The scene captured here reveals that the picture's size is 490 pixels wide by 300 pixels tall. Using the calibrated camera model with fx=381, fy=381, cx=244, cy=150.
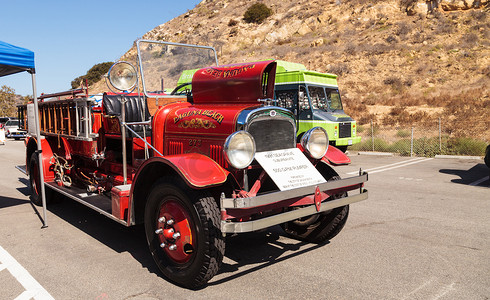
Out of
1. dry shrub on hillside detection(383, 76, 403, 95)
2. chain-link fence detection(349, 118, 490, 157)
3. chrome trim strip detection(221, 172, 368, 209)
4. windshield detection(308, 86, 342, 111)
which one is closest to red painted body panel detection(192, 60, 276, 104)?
chrome trim strip detection(221, 172, 368, 209)

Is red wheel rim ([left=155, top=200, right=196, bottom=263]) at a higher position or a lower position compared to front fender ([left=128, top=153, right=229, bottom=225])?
lower

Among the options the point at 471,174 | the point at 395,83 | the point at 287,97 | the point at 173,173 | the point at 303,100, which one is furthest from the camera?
the point at 395,83

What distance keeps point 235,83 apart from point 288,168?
43.0 inches

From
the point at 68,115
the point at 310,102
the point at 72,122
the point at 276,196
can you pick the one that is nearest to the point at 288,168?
the point at 276,196

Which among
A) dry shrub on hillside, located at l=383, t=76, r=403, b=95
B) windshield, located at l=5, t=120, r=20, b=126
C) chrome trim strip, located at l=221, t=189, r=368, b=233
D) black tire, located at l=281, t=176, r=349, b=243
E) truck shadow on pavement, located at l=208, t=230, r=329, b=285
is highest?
dry shrub on hillside, located at l=383, t=76, r=403, b=95

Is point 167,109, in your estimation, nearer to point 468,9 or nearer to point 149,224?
point 149,224

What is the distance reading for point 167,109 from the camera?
14.7ft

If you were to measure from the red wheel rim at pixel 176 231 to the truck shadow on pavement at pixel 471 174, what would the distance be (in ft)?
26.1

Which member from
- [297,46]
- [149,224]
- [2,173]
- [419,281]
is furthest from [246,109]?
[297,46]

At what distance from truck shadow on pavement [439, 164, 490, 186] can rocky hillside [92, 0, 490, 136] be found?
28.1 ft

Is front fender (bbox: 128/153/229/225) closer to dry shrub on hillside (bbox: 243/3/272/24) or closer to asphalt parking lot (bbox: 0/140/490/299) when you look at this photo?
asphalt parking lot (bbox: 0/140/490/299)

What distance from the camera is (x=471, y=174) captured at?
1030 cm

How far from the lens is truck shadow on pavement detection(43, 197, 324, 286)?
3955 mm

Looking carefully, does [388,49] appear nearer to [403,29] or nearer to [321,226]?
[403,29]
